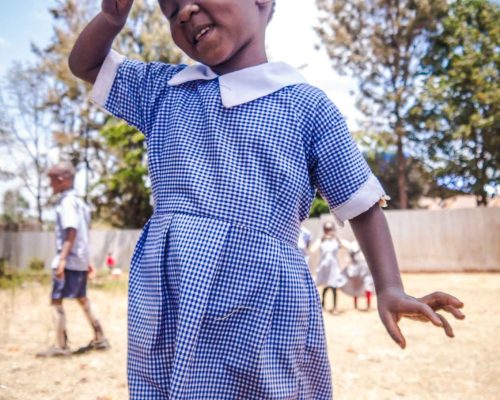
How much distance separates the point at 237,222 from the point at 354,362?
3619 mm

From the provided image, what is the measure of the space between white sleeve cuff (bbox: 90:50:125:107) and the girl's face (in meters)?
0.23

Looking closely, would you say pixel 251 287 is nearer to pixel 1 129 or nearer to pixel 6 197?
pixel 1 129

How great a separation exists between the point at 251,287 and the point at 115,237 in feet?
69.0

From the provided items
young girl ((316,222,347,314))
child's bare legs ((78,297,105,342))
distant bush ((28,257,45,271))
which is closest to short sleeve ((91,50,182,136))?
child's bare legs ((78,297,105,342))

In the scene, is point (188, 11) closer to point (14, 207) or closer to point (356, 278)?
point (356, 278)

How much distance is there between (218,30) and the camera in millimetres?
1512

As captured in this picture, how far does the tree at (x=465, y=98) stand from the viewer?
20.1m

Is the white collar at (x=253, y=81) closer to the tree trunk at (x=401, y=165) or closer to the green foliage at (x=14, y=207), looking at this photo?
the tree trunk at (x=401, y=165)

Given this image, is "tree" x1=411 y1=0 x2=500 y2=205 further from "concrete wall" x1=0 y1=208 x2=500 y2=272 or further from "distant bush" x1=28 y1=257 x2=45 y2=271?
"distant bush" x1=28 y1=257 x2=45 y2=271

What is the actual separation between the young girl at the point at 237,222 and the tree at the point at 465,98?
19842 mm

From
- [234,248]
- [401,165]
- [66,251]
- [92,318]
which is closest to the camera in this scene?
[234,248]

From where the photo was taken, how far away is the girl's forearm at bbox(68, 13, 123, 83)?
5.50 feet

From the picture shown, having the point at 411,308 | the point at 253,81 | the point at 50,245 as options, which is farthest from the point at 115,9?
the point at 50,245

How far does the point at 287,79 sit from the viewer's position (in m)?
1.54
